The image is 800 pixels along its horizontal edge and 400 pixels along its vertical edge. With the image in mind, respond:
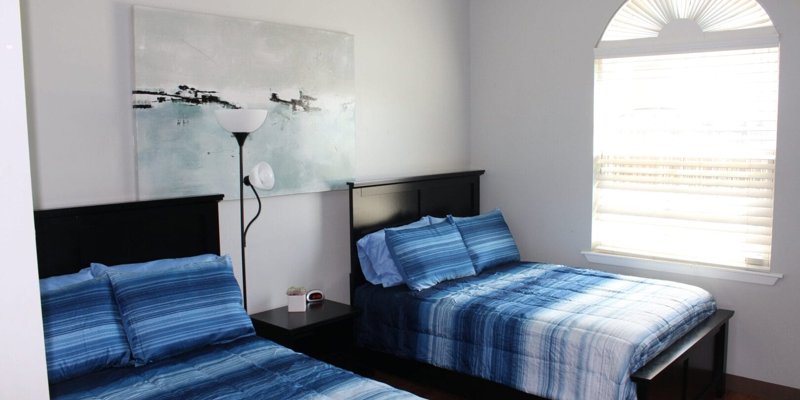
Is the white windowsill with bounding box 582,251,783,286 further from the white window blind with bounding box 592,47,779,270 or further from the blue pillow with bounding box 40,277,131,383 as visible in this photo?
the blue pillow with bounding box 40,277,131,383

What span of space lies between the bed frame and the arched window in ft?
1.77

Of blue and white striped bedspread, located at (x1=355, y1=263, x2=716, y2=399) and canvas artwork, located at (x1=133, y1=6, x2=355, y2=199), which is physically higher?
canvas artwork, located at (x1=133, y1=6, x2=355, y2=199)

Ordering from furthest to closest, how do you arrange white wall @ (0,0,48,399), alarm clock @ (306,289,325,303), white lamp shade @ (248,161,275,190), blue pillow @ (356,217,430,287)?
blue pillow @ (356,217,430,287) < alarm clock @ (306,289,325,303) < white lamp shade @ (248,161,275,190) < white wall @ (0,0,48,399)

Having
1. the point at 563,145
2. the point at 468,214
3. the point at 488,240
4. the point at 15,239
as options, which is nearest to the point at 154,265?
the point at 488,240

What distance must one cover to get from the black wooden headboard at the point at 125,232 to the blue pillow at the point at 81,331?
25 centimetres

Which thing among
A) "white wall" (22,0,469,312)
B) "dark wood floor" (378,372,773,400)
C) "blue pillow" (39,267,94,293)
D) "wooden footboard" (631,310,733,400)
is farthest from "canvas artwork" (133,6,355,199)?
"wooden footboard" (631,310,733,400)

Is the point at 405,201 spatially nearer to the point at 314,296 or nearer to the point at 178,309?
the point at 314,296

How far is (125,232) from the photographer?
288 cm

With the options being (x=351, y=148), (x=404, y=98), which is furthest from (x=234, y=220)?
(x=404, y=98)

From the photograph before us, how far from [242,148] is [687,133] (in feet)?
8.39

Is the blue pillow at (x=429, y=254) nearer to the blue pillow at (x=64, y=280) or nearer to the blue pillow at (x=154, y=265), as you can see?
the blue pillow at (x=154, y=265)

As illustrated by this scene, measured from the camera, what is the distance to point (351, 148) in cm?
389

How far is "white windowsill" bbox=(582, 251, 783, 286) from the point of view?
3670 mm

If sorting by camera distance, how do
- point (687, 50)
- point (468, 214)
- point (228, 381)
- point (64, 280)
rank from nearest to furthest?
point (228, 381) < point (64, 280) < point (687, 50) < point (468, 214)
